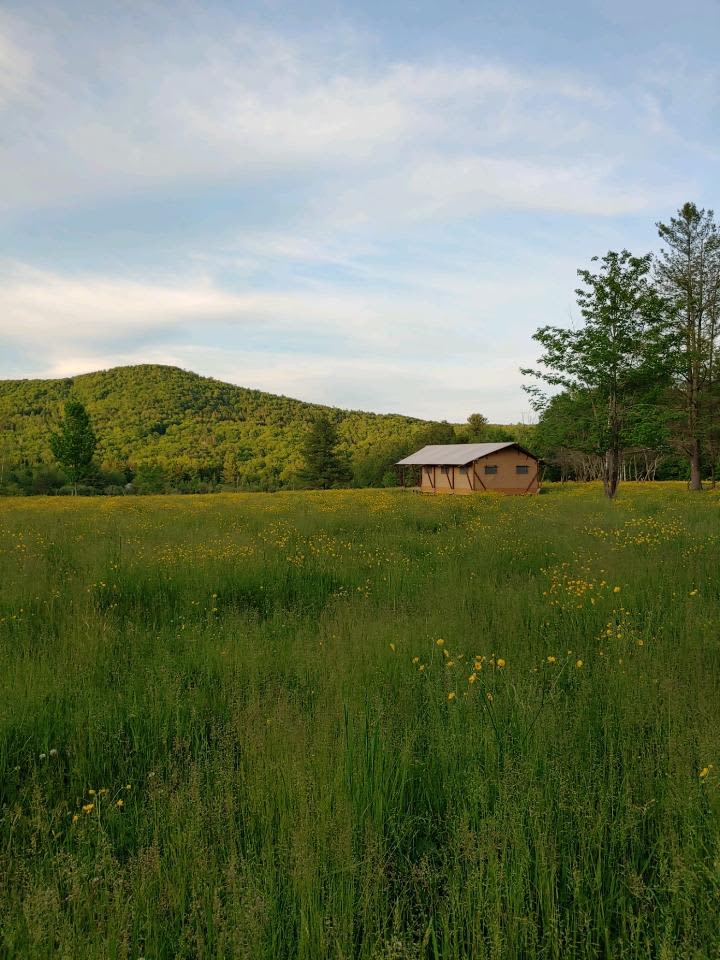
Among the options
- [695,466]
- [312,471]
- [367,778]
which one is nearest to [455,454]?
[695,466]

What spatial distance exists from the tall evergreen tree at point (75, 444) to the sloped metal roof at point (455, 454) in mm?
32791

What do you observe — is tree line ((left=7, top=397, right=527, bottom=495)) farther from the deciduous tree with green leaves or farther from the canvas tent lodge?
the deciduous tree with green leaves

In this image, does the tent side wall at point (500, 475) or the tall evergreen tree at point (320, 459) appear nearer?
the tent side wall at point (500, 475)

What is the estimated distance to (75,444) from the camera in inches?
2120

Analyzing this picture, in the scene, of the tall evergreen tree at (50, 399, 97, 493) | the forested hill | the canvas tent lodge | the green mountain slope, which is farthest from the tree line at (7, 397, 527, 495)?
the canvas tent lodge

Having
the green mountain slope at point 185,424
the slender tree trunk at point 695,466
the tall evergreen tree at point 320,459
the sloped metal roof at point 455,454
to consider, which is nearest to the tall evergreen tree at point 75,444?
the green mountain slope at point 185,424

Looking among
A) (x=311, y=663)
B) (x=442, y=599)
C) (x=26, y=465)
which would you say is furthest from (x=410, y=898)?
(x=26, y=465)

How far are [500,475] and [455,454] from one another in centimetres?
504

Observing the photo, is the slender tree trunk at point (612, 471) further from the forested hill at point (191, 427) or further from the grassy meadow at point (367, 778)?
the forested hill at point (191, 427)

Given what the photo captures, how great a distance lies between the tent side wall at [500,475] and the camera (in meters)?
46.6

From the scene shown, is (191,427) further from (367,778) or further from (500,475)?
(367,778)

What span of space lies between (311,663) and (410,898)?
7.28 feet

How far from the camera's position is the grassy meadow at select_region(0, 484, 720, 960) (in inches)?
75.5

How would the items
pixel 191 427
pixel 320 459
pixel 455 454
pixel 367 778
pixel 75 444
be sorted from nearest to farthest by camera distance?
pixel 367 778 < pixel 455 454 < pixel 75 444 < pixel 320 459 < pixel 191 427
